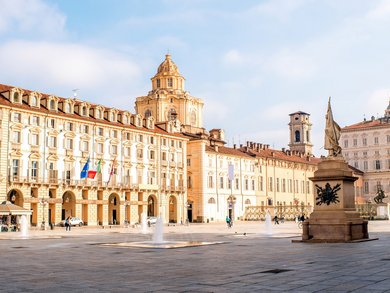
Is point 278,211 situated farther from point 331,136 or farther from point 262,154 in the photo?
point 331,136

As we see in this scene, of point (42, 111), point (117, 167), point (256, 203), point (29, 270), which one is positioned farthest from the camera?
point (256, 203)

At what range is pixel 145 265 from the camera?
16.8 meters

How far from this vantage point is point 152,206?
87.8 meters

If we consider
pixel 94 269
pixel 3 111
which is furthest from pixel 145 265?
pixel 3 111

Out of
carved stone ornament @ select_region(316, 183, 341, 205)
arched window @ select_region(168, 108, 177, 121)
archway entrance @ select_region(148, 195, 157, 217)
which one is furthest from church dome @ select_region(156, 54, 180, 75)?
carved stone ornament @ select_region(316, 183, 341, 205)

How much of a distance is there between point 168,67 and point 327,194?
91.1m

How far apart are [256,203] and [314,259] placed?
9063cm

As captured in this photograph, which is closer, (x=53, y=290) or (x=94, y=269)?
(x=53, y=290)

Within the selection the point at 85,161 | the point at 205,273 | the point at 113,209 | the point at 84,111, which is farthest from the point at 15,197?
the point at 205,273

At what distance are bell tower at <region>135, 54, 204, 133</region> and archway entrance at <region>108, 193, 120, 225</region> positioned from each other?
101ft

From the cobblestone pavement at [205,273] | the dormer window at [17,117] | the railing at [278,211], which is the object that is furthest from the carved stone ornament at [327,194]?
the railing at [278,211]

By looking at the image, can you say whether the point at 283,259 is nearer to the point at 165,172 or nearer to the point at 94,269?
the point at 94,269

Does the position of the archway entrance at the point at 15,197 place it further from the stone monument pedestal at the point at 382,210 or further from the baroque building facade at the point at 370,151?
the baroque building facade at the point at 370,151

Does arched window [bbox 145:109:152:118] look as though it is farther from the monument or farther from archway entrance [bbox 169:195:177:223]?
the monument
